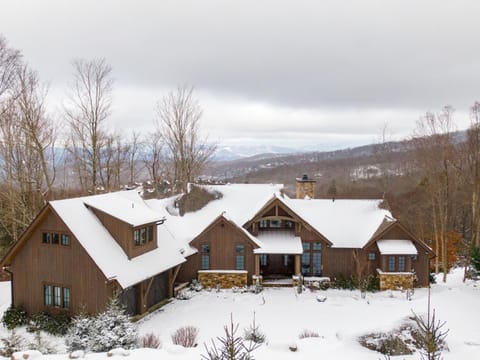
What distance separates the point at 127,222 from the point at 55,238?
2.94 m

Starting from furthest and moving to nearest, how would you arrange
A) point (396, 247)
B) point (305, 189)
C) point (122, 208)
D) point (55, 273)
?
point (305, 189), point (396, 247), point (122, 208), point (55, 273)

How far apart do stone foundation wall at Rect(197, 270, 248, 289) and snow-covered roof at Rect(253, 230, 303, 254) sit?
1685 millimetres

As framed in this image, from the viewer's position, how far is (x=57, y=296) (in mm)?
16281

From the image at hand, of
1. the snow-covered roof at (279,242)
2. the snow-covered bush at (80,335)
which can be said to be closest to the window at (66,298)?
the snow-covered bush at (80,335)

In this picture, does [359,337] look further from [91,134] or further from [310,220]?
[91,134]

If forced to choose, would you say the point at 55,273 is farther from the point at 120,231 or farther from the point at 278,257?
the point at 278,257

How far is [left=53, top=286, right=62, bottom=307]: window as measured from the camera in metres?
16.2

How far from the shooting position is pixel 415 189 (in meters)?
44.0

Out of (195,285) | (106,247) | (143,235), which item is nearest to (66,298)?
(106,247)

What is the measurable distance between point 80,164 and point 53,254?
49.1 ft

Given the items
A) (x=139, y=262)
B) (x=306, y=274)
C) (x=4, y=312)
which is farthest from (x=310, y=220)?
(x=4, y=312)

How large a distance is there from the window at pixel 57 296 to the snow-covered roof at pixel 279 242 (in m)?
9.75

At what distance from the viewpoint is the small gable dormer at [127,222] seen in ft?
55.7

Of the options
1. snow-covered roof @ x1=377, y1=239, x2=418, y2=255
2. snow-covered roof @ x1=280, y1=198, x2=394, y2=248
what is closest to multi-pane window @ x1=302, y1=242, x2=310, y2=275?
snow-covered roof @ x1=280, y1=198, x2=394, y2=248
